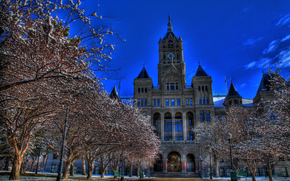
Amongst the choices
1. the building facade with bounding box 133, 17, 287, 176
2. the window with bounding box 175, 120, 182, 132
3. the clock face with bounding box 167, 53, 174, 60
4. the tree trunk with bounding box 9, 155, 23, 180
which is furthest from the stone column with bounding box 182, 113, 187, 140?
the tree trunk with bounding box 9, 155, 23, 180

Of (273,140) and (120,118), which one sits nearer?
(273,140)

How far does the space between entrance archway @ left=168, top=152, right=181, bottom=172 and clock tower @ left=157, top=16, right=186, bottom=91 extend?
16.8 metres

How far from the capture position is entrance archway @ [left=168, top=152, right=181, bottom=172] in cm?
4922

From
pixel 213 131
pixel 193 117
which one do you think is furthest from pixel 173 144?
pixel 213 131

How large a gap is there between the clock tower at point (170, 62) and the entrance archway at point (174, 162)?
16.8m

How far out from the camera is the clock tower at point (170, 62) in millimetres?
55281

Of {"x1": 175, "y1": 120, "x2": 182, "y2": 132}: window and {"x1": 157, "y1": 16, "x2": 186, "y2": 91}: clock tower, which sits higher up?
{"x1": 157, "y1": 16, "x2": 186, "y2": 91}: clock tower

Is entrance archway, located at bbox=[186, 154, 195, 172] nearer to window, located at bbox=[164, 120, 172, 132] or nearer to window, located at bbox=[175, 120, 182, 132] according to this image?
window, located at bbox=[175, 120, 182, 132]

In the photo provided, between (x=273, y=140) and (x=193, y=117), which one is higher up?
(x=193, y=117)

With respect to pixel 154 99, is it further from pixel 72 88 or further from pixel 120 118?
pixel 72 88

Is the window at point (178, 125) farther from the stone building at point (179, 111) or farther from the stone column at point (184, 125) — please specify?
the stone column at point (184, 125)

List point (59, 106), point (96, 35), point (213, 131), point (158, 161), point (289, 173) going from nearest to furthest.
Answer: point (96, 35), point (59, 106), point (213, 131), point (289, 173), point (158, 161)

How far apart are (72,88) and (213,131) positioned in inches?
1239

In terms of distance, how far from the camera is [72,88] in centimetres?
1067
